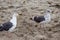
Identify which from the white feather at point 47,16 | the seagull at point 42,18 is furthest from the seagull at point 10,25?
the white feather at point 47,16

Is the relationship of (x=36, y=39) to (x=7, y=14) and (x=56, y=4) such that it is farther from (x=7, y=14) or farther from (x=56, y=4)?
(x=56, y=4)

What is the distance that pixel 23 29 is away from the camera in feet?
19.1

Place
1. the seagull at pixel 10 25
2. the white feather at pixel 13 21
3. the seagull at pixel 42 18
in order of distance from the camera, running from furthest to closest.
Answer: the seagull at pixel 42 18
the white feather at pixel 13 21
the seagull at pixel 10 25

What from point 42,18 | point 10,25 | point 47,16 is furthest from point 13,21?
point 47,16

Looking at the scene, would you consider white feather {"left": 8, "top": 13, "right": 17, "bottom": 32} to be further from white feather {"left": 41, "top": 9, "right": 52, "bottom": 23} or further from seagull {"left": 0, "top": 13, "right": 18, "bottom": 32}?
white feather {"left": 41, "top": 9, "right": 52, "bottom": 23}

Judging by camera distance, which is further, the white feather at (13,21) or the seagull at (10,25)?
the white feather at (13,21)

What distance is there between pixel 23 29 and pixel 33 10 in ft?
3.96

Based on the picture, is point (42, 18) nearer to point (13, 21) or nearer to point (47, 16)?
point (47, 16)

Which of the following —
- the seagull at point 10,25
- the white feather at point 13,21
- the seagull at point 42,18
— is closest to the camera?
the seagull at point 10,25

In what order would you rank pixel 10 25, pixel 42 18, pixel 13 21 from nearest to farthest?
pixel 10 25 → pixel 13 21 → pixel 42 18

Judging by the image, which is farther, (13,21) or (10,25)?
(13,21)

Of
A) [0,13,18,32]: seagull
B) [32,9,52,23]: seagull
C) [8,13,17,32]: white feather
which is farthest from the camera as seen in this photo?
[32,9,52,23]: seagull

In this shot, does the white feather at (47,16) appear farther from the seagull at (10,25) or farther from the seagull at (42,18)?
the seagull at (10,25)

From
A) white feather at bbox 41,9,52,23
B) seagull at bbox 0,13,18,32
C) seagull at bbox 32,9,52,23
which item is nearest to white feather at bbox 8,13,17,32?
seagull at bbox 0,13,18,32
